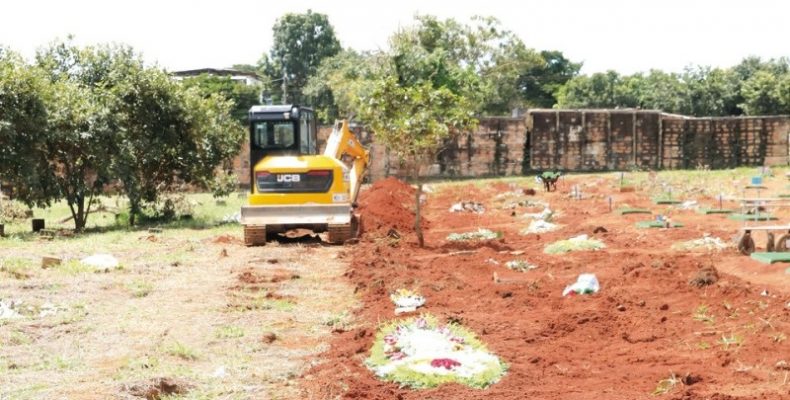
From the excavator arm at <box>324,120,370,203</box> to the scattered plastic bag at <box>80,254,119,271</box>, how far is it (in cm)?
698

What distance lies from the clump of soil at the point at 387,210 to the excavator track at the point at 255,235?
2.47 metres

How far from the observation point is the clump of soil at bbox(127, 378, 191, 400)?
6.45 metres

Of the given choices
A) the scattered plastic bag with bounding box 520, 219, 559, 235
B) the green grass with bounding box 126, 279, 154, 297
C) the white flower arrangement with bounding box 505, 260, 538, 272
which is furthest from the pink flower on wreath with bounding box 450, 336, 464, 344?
the scattered plastic bag with bounding box 520, 219, 559, 235

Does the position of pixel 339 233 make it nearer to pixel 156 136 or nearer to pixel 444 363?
pixel 156 136

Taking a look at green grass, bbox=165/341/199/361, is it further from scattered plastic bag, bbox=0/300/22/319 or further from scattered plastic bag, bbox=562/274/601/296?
scattered plastic bag, bbox=562/274/601/296

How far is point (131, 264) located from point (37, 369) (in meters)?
6.87

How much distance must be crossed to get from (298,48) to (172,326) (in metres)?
73.5

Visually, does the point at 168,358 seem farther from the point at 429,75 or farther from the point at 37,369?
the point at 429,75

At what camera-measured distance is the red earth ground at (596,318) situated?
6.50m

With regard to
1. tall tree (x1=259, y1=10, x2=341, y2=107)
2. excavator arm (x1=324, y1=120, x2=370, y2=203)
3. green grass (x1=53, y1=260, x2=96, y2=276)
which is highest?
tall tree (x1=259, y1=10, x2=341, y2=107)

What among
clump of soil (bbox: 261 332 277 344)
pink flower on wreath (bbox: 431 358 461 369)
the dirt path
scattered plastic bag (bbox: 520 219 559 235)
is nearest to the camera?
pink flower on wreath (bbox: 431 358 461 369)

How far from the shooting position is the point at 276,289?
468 inches

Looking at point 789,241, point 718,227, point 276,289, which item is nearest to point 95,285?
point 276,289

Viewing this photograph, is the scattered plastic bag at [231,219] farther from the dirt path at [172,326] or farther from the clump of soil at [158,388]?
the clump of soil at [158,388]
